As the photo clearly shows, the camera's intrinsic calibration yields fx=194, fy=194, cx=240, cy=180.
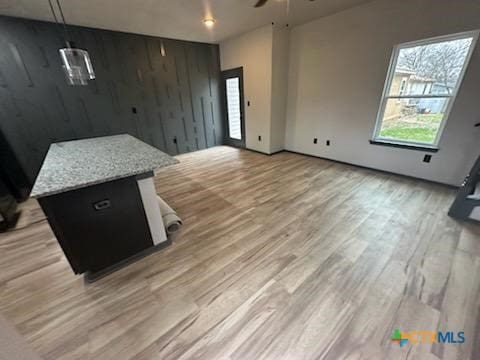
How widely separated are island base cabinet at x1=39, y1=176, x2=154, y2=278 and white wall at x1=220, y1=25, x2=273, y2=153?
3494 mm

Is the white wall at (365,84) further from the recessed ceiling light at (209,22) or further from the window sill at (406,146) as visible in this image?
the recessed ceiling light at (209,22)

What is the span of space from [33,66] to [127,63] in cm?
141

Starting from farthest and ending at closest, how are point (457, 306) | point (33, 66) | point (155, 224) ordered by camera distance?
point (33, 66) → point (155, 224) → point (457, 306)

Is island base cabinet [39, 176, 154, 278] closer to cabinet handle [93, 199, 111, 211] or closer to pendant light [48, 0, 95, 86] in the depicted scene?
cabinet handle [93, 199, 111, 211]

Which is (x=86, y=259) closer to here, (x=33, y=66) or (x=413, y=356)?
(x=413, y=356)

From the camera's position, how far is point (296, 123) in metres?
4.48

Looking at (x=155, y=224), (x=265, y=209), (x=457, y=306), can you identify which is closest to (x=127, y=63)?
(x=155, y=224)

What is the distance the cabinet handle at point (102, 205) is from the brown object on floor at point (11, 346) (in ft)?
3.22

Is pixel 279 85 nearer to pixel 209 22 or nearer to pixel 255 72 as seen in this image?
pixel 255 72

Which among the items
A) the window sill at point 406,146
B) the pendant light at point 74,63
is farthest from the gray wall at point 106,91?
the window sill at point 406,146

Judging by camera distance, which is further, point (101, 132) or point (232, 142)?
point (232, 142)

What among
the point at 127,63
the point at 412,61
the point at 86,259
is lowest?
the point at 86,259

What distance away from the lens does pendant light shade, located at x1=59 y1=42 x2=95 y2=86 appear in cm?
181

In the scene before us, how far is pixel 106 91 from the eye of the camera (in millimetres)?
3789
